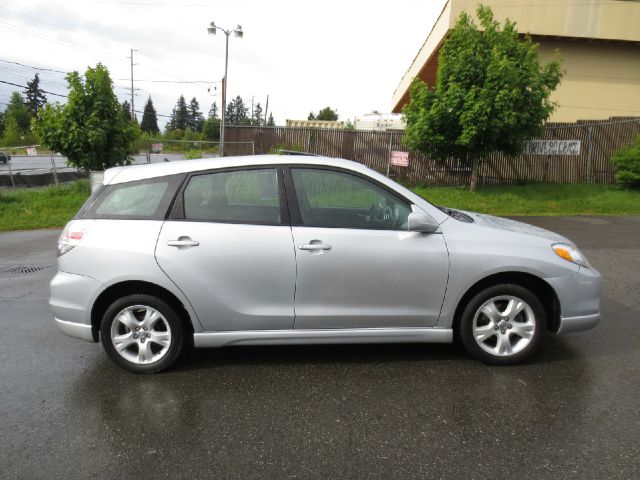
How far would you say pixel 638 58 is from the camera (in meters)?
23.7

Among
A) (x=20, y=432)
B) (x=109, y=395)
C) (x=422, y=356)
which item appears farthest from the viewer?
(x=422, y=356)

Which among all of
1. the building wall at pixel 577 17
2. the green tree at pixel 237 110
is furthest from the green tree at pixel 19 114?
the building wall at pixel 577 17

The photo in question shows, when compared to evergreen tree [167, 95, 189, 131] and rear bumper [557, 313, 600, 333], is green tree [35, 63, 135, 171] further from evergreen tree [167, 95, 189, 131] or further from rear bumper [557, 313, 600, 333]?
evergreen tree [167, 95, 189, 131]

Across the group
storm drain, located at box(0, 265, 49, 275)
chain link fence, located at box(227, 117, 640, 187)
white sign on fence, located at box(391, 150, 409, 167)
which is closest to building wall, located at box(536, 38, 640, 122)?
chain link fence, located at box(227, 117, 640, 187)

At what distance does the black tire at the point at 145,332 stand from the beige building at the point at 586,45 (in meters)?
21.2

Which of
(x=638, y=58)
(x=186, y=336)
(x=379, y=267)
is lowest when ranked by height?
(x=186, y=336)

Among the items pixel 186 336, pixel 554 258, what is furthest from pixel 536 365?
pixel 186 336

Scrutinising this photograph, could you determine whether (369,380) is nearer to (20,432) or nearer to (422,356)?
(422,356)

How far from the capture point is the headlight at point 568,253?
3729mm

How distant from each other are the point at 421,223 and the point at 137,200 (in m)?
2.20

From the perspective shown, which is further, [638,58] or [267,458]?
[638,58]

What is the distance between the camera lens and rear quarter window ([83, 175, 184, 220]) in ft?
12.0

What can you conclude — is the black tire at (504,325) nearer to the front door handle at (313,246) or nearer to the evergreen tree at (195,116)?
the front door handle at (313,246)

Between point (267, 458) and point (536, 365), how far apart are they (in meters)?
2.34
